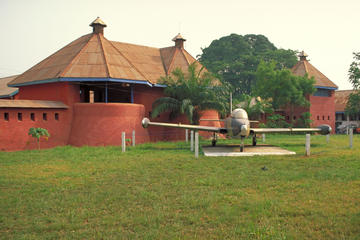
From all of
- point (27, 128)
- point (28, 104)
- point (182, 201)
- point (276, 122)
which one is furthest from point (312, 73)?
point (182, 201)

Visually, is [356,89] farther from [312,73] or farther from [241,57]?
[241,57]

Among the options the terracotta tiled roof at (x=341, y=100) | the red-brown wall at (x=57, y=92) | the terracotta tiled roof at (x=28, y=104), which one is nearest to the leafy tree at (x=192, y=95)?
the red-brown wall at (x=57, y=92)

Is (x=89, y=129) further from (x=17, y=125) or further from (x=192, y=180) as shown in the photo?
(x=192, y=180)

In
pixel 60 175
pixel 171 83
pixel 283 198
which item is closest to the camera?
pixel 283 198

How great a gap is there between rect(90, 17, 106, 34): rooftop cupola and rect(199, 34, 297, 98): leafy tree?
1088 inches

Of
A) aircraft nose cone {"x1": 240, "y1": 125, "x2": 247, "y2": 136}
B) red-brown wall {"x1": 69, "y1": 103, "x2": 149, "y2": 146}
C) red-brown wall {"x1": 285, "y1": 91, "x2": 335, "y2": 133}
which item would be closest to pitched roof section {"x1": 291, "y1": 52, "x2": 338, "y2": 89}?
red-brown wall {"x1": 285, "y1": 91, "x2": 335, "y2": 133}

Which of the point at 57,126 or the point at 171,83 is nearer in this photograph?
the point at 57,126

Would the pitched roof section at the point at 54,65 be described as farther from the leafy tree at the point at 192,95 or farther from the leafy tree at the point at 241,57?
the leafy tree at the point at 241,57

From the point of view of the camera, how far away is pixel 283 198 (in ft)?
21.5

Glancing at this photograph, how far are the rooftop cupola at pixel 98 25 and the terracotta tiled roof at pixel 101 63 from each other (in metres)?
0.17

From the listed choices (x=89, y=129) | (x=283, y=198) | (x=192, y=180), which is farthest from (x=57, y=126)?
(x=283, y=198)

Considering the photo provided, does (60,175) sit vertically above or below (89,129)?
below

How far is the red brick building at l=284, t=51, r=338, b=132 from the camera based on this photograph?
3372 centimetres

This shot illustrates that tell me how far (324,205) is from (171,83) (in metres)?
17.8
